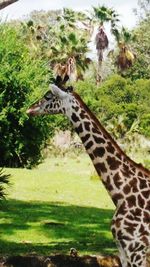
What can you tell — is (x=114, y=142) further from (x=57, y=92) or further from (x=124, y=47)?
(x=124, y=47)

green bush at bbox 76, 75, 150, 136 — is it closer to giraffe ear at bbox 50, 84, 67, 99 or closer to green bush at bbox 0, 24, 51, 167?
green bush at bbox 0, 24, 51, 167

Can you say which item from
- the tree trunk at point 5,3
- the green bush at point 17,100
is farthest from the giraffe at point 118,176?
the green bush at point 17,100

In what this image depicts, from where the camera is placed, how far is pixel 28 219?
1777cm

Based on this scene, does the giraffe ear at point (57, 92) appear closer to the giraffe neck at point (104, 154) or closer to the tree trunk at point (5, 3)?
the giraffe neck at point (104, 154)

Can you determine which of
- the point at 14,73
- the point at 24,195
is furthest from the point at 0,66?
the point at 24,195

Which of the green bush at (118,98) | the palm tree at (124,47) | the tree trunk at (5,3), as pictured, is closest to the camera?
the tree trunk at (5,3)

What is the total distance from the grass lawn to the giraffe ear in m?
3.04

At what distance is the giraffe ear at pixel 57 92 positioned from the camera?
8062mm

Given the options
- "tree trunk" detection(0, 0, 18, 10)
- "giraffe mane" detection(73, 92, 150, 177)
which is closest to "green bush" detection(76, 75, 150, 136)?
"tree trunk" detection(0, 0, 18, 10)

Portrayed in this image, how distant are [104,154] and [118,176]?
14.1 inches

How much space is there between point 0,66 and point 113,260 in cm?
1750

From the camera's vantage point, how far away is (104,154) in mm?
8109

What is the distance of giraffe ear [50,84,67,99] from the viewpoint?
8.06 m

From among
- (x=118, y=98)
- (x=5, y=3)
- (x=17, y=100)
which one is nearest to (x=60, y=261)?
(x=5, y=3)
